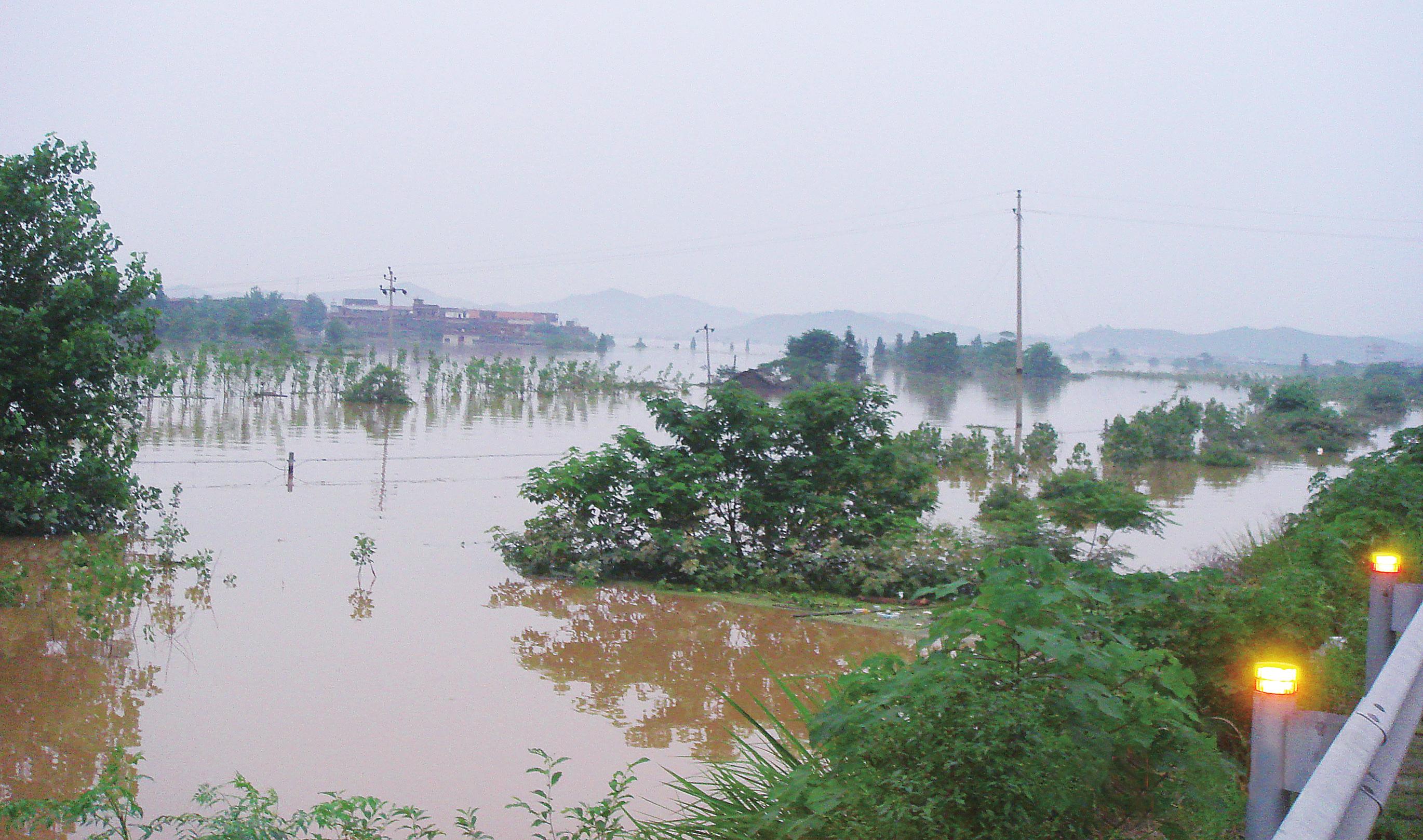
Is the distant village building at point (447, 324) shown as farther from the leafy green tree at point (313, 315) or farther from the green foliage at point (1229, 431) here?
the green foliage at point (1229, 431)

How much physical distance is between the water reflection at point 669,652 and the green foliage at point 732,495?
0.50 metres

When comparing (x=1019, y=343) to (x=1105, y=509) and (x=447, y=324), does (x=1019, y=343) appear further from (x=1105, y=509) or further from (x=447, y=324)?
(x=447, y=324)

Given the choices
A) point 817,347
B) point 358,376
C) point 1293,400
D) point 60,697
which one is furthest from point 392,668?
point 817,347

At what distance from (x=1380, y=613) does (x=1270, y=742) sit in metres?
1.88

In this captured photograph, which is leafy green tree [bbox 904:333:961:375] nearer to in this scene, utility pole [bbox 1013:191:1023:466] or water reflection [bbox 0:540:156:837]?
utility pole [bbox 1013:191:1023:466]

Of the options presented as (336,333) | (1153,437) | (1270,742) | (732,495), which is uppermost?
(336,333)

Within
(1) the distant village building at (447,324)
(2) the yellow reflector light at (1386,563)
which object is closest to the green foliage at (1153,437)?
(2) the yellow reflector light at (1386,563)

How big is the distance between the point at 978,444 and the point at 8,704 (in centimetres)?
2124

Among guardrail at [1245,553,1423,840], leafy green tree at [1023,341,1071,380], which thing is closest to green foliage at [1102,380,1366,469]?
guardrail at [1245,553,1423,840]

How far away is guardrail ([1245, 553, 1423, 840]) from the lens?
4.85 feet

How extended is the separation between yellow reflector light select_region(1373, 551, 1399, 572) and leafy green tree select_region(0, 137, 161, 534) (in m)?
11.3

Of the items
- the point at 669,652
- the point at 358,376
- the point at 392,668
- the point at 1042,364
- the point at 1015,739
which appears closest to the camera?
the point at 1015,739

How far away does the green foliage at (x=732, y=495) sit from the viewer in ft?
35.1

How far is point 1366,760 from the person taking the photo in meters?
1.62
